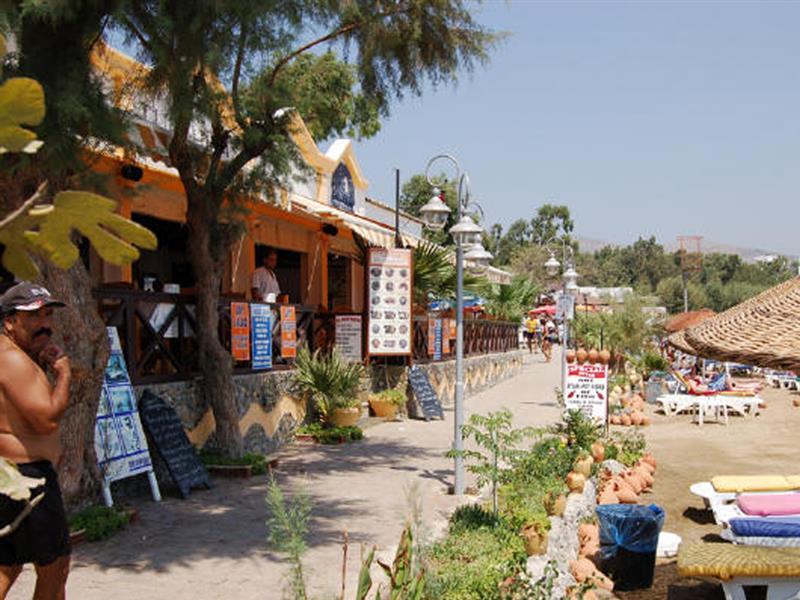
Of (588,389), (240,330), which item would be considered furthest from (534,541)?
(588,389)

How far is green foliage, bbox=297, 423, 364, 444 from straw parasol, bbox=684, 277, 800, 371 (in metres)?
7.61

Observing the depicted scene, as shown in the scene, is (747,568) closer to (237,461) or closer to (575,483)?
(575,483)

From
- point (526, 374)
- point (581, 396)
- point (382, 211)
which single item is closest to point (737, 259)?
point (526, 374)

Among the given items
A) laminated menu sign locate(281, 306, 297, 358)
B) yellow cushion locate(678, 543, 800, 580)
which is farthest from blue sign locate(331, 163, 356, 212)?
yellow cushion locate(678, 543, 800, 580)

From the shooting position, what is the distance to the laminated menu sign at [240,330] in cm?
1007

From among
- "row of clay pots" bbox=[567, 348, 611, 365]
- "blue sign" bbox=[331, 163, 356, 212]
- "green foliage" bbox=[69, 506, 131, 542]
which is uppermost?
"blue sign" bbox=[331, 163, 356, 212]

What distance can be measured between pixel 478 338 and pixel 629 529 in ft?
52.0

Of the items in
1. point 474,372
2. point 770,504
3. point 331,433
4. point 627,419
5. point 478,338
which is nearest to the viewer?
point 770,504

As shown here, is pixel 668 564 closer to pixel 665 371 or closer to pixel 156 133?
pixel 156 133

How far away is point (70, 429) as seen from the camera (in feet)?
21.9

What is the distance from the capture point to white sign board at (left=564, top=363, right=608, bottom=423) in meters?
11.4

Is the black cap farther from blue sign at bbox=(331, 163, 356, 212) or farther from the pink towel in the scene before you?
blue sign at bbox=(331, 163, 356, 212)

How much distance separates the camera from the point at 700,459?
44.5 feet

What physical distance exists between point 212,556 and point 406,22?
634cm
